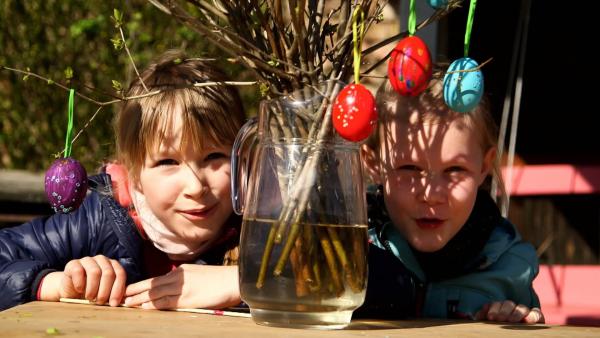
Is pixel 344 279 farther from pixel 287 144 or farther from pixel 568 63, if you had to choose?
pixel 568 63

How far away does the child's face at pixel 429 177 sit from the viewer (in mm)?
2164

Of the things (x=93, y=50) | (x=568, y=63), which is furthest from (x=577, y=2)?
(x=93, y=50)

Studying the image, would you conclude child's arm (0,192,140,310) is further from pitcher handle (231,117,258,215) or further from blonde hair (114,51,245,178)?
pitcher handle (231,117,258,215)

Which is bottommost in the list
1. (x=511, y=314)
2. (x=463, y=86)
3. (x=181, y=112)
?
(x=511, y=314)

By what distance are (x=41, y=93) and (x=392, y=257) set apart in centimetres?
581

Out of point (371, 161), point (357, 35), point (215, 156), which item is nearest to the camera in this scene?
point (357, 35)

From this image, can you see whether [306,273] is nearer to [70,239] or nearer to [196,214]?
[196,214]

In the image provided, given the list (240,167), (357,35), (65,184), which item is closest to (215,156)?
(240,167)

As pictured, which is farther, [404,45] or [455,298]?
[455,298]

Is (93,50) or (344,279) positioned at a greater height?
(93,50)

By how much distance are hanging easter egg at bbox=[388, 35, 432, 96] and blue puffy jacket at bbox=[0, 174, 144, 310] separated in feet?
3.37

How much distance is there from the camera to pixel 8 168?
24.9 ft

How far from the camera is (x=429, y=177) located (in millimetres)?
2178

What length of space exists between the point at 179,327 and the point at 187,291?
316 mm
